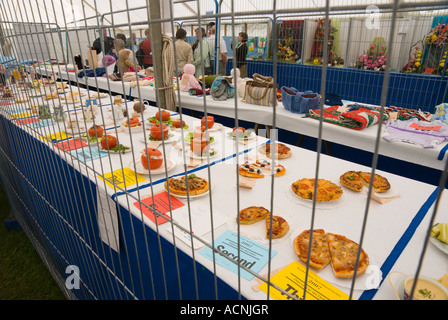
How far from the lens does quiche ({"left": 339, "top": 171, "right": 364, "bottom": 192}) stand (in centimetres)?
116

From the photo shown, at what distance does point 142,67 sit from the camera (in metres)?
4.87

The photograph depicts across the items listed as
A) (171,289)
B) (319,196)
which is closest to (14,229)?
(171,289)

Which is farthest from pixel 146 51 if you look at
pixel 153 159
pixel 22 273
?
pixel 153 159

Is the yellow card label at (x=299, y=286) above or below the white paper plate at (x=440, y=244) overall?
below

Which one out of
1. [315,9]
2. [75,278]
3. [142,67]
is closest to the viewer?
[315,9]

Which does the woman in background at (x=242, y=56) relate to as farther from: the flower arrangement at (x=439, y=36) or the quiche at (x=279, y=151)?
the quiche at (x=279, y=151)

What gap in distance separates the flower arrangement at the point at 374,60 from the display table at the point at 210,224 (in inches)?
134

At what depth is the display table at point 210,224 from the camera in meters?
0.78

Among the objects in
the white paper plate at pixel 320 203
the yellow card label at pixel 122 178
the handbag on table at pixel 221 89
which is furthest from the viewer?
the handbag on table at pixel 221 89

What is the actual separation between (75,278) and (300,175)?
4.48ft

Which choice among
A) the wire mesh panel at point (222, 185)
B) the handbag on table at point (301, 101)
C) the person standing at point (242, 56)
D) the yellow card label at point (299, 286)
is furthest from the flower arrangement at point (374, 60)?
the yellow card label at point (299, 286)

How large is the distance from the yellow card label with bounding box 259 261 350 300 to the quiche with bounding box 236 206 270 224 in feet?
0.72

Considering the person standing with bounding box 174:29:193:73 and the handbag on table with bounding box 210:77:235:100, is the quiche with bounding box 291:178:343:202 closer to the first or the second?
the handbag on table with bounding box 210:77:235:100

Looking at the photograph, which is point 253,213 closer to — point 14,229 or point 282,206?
point 282,206
